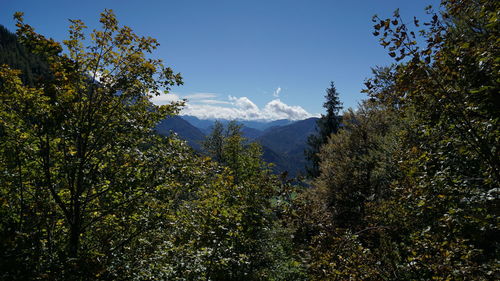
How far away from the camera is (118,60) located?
6121 millimetres

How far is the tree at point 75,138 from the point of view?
18.3 feet

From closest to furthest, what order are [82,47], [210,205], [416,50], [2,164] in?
[416,50] → [82,47] → [2,164] → [210,205]

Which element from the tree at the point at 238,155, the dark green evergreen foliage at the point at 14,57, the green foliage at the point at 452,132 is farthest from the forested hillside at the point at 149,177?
the dark green evergreen foliage at the point at 14,57

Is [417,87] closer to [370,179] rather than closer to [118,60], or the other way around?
[118,60]

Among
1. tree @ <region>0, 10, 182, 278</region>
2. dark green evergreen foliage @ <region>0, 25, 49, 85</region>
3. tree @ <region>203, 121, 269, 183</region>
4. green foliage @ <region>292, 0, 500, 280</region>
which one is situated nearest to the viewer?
green foliage @ <region>292, 0, 500, 280</region>

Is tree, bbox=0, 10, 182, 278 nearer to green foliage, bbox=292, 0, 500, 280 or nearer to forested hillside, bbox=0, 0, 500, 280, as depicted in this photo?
forested hillside, bbox=0, 0, 500, 280

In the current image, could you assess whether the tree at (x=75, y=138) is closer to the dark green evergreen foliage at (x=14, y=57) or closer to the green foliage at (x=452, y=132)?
the green foliage at (x=452, y=132)

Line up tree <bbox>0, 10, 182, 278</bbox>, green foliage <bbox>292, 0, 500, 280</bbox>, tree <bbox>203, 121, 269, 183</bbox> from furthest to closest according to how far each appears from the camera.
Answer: tree <bbox>203, 121, 269, 183</bbox>
tree <bbox>0, 10, 182, 278</bbox>
green foliage <bbox>292, 0, 500, 280</bbox>

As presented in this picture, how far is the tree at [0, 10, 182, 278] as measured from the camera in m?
5.59

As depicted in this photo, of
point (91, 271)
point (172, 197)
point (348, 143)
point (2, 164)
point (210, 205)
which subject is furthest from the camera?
point (348, 143)

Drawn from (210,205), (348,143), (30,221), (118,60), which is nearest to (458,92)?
(210,205)

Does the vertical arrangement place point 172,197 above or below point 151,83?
below

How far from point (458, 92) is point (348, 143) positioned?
2258cm

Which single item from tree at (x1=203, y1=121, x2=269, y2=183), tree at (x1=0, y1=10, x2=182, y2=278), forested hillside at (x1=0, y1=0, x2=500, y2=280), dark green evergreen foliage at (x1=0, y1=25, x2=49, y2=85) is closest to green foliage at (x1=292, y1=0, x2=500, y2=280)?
forested hillside at (x1=0, y1=0, x2=500, y2=280)
